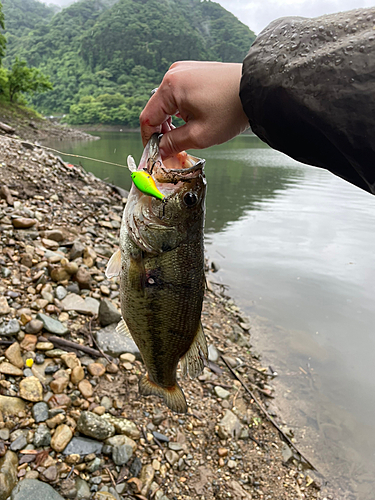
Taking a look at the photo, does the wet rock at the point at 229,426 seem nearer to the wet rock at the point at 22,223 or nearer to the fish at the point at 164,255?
the fish at the point at 164,255

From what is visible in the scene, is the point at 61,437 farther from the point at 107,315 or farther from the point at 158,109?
the point at 158,109

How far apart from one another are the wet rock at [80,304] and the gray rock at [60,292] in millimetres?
51

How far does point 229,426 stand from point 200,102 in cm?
388

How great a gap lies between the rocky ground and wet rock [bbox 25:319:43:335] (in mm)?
11

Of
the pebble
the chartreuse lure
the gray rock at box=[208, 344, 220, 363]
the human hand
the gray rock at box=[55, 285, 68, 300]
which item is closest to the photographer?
the human hand

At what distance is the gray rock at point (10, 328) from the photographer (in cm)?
355

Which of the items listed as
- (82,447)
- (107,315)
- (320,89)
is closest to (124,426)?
(82,447)

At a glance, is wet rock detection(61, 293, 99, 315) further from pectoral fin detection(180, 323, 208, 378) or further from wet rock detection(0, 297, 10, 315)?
pectoral fin detection(180, 323, 208, 378)

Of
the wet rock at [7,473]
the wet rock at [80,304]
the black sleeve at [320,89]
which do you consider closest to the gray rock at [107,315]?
the wet rock at [80,304]

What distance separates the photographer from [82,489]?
2742mm

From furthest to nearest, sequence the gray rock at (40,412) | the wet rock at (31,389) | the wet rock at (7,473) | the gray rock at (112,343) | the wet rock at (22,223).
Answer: the wet rock at (22,223), the gray rock at (112,343), the wet rock at (31,389), the gray rock at (40,412), the wet rock at (7,473)

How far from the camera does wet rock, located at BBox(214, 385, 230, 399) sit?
456 centimetres

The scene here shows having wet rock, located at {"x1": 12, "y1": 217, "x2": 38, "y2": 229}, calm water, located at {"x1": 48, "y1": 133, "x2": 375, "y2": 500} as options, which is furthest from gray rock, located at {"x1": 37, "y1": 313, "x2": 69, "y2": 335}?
calm water, located at {"x1": 48, "y1": 133, "x2": 375, "y2": 500}

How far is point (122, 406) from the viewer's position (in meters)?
3.57
